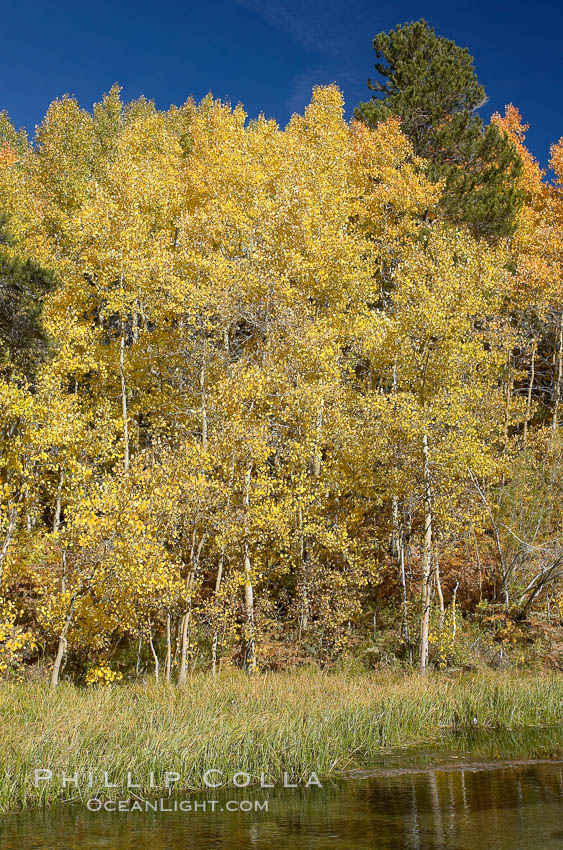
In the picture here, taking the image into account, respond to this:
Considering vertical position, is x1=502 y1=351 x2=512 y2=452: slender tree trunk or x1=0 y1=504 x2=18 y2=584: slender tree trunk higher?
x1=502 y1=351 x2=512 y2=452: slender tree trunk

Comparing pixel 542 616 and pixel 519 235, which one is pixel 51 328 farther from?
pixel 519 235

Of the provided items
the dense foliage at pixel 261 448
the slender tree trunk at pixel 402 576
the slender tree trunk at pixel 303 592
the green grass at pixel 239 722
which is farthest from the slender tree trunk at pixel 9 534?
the slender tree trunk at pixel 402 576

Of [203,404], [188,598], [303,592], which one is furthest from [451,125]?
[188,598]

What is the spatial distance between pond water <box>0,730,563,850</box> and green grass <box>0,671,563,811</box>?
472 millimetres

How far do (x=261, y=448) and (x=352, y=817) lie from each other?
367 inches

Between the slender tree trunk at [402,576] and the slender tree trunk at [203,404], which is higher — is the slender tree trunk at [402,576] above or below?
below

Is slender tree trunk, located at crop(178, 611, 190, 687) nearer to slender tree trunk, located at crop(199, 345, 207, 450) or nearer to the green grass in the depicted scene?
the green grass

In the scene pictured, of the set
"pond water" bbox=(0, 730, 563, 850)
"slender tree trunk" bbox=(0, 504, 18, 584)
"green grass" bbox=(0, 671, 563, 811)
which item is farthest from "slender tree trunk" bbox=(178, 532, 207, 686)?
"pond water" bbox=(0, 730, 563, 850)

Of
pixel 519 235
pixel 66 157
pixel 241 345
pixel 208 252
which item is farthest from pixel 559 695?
pixel 66 157

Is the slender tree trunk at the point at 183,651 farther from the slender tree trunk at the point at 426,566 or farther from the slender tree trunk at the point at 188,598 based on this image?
the slender tree trunk at the point at 426,566

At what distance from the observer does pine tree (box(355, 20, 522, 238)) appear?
27484 millimetres

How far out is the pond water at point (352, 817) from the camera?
7.86m

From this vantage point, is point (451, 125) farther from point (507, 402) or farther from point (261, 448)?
point (261, 448)

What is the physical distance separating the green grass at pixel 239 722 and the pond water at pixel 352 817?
472 millimetres
